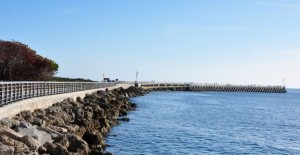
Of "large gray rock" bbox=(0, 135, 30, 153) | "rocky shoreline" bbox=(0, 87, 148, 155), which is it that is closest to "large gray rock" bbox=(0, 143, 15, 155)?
"rocky shoreline" bbox=(0, 87, 148, 155)

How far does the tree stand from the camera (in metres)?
51.8

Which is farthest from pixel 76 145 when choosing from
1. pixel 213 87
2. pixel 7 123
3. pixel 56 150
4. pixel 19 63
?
pixel 213 87

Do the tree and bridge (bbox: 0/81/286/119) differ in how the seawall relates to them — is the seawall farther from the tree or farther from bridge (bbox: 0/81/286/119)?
the tree

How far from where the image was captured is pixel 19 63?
53.8 metres

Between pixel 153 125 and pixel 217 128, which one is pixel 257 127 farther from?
pixel 153 125

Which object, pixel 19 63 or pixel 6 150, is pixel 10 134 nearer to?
pixel 6 150

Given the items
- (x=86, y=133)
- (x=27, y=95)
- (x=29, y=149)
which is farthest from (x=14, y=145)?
(x=27, y=95)

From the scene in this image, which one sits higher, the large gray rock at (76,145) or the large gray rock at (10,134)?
the large gray rock at (10,134)

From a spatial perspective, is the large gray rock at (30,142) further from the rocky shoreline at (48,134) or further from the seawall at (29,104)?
the seawall at (29,104)

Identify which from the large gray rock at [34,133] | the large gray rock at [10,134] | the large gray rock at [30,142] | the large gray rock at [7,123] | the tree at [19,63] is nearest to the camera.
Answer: the large gray rock at [30,142]

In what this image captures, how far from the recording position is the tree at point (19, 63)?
2037 inches

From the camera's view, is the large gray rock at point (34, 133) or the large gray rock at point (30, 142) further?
the large gray rock at point (34, 133)

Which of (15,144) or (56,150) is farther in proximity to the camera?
(56,150)

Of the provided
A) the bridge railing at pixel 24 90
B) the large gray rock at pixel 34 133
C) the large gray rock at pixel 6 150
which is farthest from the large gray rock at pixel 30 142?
the bridge railing at pixel 24 90
